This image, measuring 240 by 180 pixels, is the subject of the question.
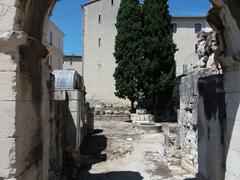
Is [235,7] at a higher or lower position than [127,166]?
higher

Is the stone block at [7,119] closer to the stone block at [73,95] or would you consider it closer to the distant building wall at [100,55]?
the stone block at [73,95]

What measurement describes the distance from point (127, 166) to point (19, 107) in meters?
6.36

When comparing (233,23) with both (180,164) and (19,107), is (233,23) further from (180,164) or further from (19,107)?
(180,164)

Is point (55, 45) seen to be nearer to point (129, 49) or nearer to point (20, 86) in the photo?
point (129, 49)

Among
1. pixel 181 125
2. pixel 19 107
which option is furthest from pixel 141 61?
pixel 19 107

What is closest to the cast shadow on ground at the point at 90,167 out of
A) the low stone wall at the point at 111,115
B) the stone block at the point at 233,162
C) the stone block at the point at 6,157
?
the stone block at the point at 233,162

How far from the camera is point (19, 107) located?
3.21m

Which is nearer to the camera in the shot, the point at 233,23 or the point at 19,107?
the point at 19,107

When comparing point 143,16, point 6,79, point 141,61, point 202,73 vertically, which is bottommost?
point 6,79

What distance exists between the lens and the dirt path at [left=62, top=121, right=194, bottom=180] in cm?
808

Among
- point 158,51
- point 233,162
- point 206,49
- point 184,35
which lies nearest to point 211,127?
point 233,162

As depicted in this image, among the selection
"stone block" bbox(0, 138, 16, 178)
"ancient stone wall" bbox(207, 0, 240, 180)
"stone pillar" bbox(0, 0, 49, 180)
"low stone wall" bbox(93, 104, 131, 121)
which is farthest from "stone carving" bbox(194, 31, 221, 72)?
"low stone wall" bbox(93, 104, 131, 121)

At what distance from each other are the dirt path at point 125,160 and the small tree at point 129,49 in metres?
7.05

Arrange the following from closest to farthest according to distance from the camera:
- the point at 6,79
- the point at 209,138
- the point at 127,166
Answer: the point at 6,79, the point at 209,138, the point at 127,166
